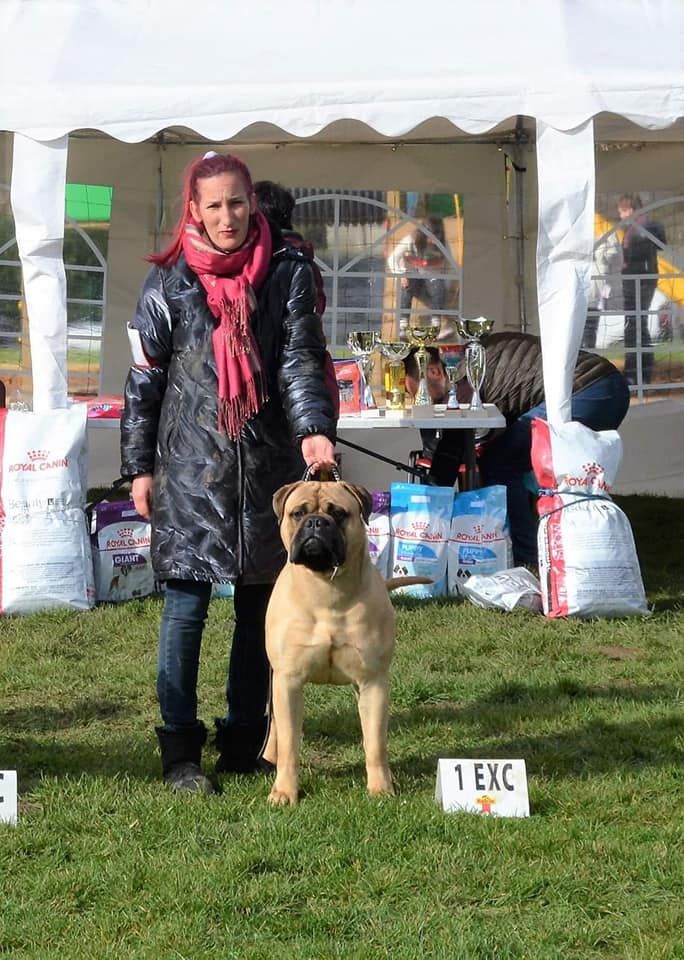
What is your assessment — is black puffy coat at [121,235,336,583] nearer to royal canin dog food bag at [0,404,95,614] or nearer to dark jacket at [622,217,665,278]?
royal canin dog food bag at [0,404,95,614]

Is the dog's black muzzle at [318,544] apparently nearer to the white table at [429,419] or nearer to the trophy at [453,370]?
the white table at [429,419]

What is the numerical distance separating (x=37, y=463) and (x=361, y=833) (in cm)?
342

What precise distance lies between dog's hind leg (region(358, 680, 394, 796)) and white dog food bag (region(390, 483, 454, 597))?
2927 millimetres

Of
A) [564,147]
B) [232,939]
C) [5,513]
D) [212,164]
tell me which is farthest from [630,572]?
[232,939]

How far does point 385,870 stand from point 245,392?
1.24 meters

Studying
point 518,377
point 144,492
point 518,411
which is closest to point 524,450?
point 518,411

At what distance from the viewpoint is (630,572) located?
20.7ft

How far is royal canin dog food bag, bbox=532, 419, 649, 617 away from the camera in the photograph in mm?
6230

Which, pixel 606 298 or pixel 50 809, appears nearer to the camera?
pixel 50 809

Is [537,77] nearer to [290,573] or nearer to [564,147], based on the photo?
[564,147]

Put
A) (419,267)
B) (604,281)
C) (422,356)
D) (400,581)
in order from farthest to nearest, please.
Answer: (604,281) < (419,267) < (422,356) < (400,581)

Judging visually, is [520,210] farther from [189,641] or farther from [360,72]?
[189,641]

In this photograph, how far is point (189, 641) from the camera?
150 inches

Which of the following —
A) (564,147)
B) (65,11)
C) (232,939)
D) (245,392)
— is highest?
(65,11)
